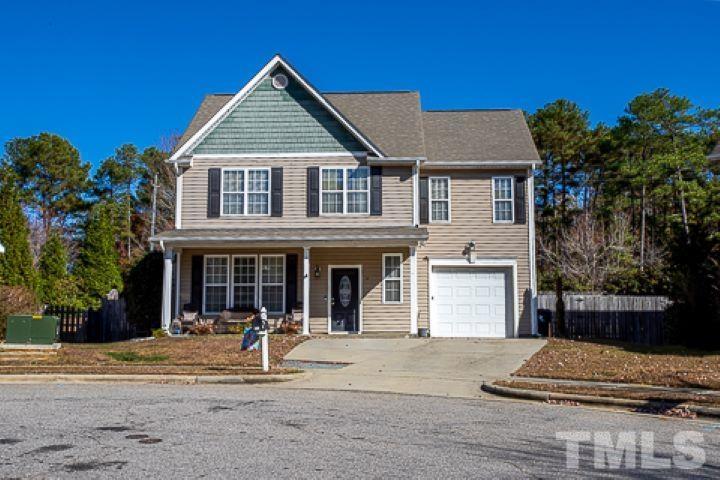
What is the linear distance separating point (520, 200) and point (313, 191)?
6.53 metres

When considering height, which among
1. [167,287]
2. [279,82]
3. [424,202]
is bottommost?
[167,287]

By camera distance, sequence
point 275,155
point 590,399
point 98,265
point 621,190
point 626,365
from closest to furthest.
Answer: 1. point 590,399
2. point 626,365
3. point 275,155
4. point 98,265
5. point 621,190

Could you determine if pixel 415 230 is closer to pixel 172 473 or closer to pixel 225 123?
pixel 225 123

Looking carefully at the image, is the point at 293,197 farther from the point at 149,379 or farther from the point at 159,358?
the point at 149,379

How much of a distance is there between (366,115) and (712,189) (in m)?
20.5

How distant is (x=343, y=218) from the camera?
69.5ft

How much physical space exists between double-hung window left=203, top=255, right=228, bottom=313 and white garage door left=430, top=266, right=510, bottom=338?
6476mm

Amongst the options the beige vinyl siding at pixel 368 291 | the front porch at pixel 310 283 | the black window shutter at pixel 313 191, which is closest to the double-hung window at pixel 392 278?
the front porch at pixel 310 283

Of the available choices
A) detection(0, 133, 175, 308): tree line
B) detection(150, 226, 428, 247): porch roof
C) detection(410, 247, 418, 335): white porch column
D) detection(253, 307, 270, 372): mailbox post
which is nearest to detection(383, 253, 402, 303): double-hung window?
detection(410, 247, 418, 335): white porch column

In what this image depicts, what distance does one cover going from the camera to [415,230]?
20.2 meters

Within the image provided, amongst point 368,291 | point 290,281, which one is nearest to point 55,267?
point 290,281

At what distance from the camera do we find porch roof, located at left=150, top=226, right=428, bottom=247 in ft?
64.7

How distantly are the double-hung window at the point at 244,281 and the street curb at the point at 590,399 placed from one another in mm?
11174

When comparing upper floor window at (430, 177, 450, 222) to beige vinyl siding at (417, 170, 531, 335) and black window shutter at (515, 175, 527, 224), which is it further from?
black window shutter at (515, 175, 527, 224)
